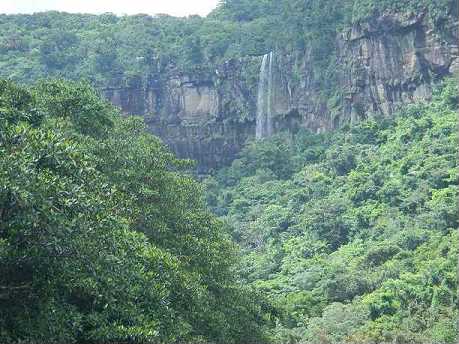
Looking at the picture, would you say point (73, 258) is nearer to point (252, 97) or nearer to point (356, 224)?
point (356, 224)

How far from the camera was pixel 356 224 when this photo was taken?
113ft

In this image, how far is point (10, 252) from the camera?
8203 millimetres

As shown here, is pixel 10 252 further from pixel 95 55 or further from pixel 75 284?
pixel 95 55

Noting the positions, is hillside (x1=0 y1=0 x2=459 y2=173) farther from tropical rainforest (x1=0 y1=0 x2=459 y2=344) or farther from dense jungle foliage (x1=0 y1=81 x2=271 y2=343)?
dense jungle foliage (x1=0 y1=81 x2=271 y2=343)

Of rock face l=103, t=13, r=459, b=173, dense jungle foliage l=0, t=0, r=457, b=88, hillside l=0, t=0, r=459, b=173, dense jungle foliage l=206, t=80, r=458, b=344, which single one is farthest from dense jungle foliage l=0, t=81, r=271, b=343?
dense jungle foliage l=0, t=0, r=457, b=88

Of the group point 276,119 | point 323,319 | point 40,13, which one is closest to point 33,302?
point 323,319

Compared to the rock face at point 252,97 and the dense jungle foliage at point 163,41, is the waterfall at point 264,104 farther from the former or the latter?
the dense jungle foliage at point 163,41

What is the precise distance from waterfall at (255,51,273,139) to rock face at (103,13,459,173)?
13.0 inches

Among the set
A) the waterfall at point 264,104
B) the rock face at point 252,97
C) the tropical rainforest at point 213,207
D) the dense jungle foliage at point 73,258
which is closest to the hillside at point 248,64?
the rock face at point 252,97

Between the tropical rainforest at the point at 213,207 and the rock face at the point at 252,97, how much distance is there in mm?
898

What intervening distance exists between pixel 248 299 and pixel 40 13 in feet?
163

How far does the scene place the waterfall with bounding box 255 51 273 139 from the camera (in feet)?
165

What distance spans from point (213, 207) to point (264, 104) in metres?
8.29

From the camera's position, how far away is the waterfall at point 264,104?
50281mm
